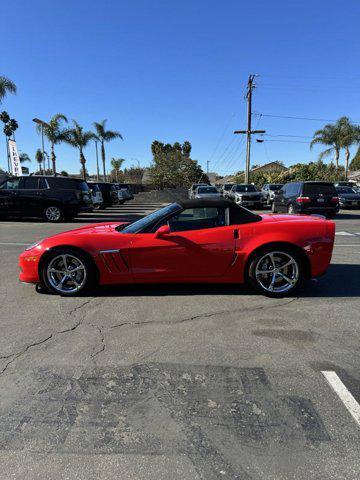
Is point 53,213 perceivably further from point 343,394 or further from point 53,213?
point 343,394

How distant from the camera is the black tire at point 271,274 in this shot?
17.2 feet

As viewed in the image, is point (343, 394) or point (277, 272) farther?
point (277, 272)

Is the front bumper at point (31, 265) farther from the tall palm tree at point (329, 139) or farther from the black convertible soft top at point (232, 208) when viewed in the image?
the tall palm tree at point (329, 139)

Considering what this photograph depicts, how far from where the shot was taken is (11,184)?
15898 mm

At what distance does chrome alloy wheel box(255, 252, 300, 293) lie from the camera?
530cm

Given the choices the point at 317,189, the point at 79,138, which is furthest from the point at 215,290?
the point at 79,138

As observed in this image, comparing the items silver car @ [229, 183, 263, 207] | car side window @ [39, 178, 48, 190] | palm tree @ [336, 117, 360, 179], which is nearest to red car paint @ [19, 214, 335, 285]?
car side window @ [39, 178, 48, 190]

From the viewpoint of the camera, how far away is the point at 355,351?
3.68 metres

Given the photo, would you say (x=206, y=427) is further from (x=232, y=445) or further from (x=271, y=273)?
(x=271, y=273)

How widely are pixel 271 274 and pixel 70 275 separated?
2.72 metres

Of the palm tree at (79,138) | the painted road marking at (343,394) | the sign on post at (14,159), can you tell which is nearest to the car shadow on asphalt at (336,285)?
the painted road marking at (343,394)

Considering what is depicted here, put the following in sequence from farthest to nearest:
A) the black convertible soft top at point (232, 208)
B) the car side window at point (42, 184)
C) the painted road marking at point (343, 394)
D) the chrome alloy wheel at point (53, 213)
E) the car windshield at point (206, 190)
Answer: the car windshield at point (206, 190) < the chrome alloy wheel at point (53, 213) < the car side window at point (42, 184) < the black convertible soft top at point (232, 208) < the painted road marking at point (343, 394)

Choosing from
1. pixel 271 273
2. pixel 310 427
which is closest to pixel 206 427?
pixel 310 427

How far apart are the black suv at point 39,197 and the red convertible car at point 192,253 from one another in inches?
429
